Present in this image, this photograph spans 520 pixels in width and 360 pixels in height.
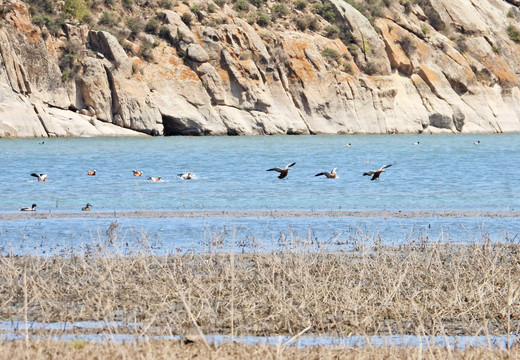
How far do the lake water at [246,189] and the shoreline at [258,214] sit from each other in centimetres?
43

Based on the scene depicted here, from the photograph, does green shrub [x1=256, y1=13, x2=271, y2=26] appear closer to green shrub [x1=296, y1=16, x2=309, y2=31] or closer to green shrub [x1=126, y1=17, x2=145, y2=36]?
green shrub [x1=296, y1=16, x2=309, y2=31]

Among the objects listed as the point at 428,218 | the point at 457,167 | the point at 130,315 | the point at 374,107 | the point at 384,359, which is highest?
the point at 384,359

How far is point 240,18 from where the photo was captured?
72125 millimetres

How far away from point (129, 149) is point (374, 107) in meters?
27.6

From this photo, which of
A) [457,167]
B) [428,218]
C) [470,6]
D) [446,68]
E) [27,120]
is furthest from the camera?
[470,6]

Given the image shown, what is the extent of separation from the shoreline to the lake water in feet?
1.40

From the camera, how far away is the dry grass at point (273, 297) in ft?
29.0

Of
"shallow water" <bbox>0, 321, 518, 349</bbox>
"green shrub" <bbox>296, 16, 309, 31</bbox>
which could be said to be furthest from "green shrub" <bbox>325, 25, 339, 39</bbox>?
"shallow water" <bbox>0, 321, 518, 349</bbox>

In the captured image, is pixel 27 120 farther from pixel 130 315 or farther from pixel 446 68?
pixel 130 315

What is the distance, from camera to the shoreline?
1992 centimetres

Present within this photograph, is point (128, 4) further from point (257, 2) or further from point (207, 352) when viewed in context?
point (207, 352)

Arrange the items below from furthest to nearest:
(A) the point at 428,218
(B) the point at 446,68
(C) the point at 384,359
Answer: (B) the point at 446,68
(A) the point at 428,218
(C) the point at 384,359

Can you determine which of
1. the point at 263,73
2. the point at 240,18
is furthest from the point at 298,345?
the point at 240,18

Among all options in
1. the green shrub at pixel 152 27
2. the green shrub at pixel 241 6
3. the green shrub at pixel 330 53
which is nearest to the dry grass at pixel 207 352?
the green shrub at pixel 152 27
